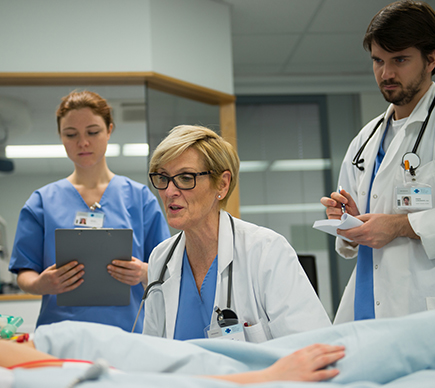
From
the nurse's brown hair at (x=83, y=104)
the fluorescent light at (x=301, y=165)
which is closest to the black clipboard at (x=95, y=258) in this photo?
the nurse's brown hair at (x=83, y=104)

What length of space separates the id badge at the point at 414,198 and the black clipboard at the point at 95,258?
3.35ft

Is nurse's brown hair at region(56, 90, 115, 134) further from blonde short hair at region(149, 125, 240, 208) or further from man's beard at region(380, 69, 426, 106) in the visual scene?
man's beard at region(380, 69, 426, 106)

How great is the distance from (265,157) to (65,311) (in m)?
3.21

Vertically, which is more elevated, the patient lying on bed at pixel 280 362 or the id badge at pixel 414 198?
the id badge at pixel 414 198

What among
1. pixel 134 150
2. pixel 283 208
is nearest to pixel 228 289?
pixel 134 150

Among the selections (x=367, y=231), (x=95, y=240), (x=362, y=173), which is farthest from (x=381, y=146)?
(x=95, y=240)

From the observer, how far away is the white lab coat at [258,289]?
134cm

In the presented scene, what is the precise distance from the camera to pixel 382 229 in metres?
1.60

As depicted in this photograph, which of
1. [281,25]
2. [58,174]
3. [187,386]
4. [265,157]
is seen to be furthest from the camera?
[265,157]

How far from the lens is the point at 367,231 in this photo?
160 cm

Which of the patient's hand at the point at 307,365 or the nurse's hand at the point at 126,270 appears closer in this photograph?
→ the patient's hand at the point at 307,365

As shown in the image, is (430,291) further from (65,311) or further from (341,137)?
(341,137)

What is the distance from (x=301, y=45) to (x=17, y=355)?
3921 mm

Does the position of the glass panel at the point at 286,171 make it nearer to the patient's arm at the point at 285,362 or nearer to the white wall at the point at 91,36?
the white wall at the point at 91,36
